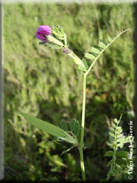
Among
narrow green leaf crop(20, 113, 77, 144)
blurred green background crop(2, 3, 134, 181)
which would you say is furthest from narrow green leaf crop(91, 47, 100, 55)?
blurred green background crop(2, 3, 134, 181)

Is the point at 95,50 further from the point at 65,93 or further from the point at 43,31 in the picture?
the point at 65,93

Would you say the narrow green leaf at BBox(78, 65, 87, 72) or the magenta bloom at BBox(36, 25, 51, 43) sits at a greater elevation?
the magenta bloom at BBox(36, 25, 51, 43)

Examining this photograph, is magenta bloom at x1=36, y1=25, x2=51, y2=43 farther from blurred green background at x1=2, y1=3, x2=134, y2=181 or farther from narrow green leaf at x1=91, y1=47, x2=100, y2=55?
blurred green background at x1=2, y1=3, x2=134, y2=181

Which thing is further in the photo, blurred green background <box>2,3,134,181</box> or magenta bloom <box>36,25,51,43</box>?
blurred green background <box>2,3,134,181</box>

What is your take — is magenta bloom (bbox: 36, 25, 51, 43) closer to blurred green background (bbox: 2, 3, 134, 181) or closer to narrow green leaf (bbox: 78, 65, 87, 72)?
narrow green leaf (bbox: 78, 65, 87, 72)

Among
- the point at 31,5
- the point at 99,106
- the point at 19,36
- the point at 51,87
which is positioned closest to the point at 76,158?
the point at 99,106

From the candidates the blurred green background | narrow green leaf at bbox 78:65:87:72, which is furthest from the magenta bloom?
the blurred green background

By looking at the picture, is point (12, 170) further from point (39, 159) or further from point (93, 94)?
point (93, 94)

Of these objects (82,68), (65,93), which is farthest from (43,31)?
(65,93)
